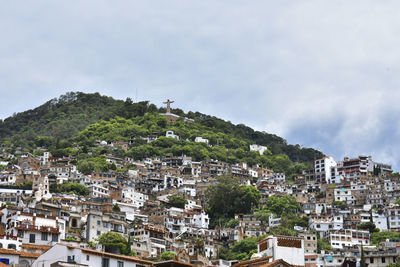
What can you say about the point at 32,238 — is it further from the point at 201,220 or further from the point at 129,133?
the point at 129,133

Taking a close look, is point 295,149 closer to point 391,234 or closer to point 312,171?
point 312,171

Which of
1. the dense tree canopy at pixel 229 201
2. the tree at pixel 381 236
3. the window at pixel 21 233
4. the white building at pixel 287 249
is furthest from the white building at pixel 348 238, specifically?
the white building at pixel 287 249

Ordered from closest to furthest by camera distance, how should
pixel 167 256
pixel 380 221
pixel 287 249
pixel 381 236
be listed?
1. pixel 287 249
2. pixel 167 256
3. pixel 381 236
4. pixel 380 221

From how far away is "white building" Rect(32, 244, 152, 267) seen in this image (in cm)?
3469

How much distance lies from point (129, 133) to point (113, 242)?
80.9 m

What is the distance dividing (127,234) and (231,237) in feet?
58.3

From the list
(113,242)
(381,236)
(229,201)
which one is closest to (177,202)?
(229,201)

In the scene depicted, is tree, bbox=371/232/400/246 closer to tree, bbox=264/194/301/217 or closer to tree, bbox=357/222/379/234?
tree, bbox=357/222/379/234

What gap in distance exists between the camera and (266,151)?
15188 centimetres

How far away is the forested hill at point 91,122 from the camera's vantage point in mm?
152000

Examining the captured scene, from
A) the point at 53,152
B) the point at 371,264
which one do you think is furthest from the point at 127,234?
the point at 53,152

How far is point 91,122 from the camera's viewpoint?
158 meters

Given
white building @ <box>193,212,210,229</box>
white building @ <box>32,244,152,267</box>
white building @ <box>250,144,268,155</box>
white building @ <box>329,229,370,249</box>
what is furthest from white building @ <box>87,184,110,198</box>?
white building @ <box>250,144,268,155</box>

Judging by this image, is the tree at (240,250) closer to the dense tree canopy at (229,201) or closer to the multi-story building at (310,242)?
the multi-story building at (310,242)
